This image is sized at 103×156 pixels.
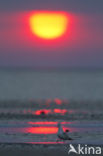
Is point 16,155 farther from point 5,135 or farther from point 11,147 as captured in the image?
point 5,135

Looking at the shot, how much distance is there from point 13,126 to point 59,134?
437 cm

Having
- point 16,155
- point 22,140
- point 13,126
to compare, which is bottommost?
point 16,155

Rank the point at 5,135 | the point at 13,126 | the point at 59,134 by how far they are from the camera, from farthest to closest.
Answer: the point at 13,126 < the point at 5,135 < the point at 59,134

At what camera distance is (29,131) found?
2234 centimetres

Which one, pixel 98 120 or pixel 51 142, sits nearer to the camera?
pixel 51 142

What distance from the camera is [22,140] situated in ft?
65.5

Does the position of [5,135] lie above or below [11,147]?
above

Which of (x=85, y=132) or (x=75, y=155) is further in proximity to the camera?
(x=85, y=132)

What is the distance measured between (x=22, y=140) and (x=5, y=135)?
4.46 ft

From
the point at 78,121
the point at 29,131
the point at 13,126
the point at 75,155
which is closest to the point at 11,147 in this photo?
the point at 75,155

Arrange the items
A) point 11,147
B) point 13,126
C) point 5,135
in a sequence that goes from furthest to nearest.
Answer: point 13,126 < point 5,135 < point 11,147

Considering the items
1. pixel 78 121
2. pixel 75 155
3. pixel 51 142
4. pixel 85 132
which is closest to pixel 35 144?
pixel 51 142

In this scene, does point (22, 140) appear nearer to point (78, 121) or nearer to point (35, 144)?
point (35, 144)

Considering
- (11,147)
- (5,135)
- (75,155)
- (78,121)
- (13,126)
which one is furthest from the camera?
(78,121)
